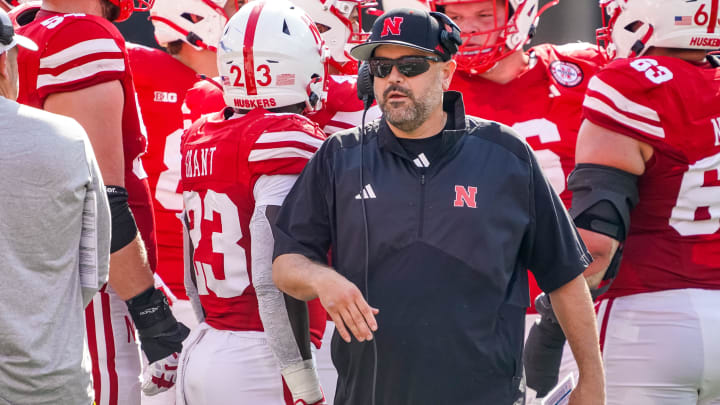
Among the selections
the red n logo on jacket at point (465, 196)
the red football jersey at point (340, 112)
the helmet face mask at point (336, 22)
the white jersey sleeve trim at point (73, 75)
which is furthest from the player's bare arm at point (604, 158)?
Result: the white jersey sleeve trim at point (73, 75)

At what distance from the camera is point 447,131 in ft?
8.79

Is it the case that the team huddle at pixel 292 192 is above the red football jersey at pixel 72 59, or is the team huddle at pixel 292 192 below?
below

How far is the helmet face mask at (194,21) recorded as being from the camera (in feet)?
14.7

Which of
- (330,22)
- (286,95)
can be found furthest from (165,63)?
(286,95)

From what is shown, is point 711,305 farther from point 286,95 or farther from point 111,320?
point 111,320

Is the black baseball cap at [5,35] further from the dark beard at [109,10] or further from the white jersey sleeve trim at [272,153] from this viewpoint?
the dark beard at [109,10]

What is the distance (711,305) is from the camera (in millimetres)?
3252

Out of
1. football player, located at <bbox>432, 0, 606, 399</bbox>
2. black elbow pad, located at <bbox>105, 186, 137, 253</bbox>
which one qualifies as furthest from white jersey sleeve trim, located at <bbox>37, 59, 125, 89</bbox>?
football player, located at <bbox>432, 0, 606, 399</bbox>

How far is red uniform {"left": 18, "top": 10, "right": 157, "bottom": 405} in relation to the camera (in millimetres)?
3100

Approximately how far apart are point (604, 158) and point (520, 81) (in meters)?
0.98

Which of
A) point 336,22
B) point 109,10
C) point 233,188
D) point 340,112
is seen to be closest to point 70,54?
point 109,10

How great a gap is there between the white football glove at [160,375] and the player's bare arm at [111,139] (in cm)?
28

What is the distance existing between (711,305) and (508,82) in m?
1.43

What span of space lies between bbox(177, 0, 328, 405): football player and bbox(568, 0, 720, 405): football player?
1038mm
